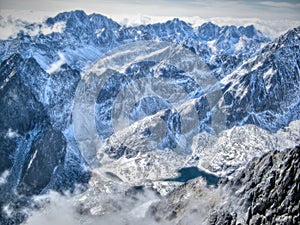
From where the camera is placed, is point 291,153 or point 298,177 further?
point 291,153

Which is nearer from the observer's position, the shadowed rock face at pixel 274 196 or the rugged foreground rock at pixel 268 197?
the shadowed rock face at pixel 274 196

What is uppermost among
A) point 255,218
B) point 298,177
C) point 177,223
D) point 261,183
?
point 298,177

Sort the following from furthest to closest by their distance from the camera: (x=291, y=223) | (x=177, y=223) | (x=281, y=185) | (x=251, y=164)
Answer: (x=177, y=223) < (x=251, y=164) < (x=281, y=185) < (x=291, y=223)

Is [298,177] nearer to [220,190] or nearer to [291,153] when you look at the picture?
[291,153]

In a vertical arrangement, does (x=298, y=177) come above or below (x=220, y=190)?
above

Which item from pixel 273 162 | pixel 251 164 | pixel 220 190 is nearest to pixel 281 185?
pixel 273 162

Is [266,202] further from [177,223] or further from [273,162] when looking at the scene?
[177,223]

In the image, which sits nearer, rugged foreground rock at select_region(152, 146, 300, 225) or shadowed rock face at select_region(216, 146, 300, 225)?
shadowed rock face at select_region(216, 146, 300, 225)

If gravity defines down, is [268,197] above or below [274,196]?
below

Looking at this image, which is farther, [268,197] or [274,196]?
[268,197]

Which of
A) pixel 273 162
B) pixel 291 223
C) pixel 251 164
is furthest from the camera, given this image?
pixel 251 164
